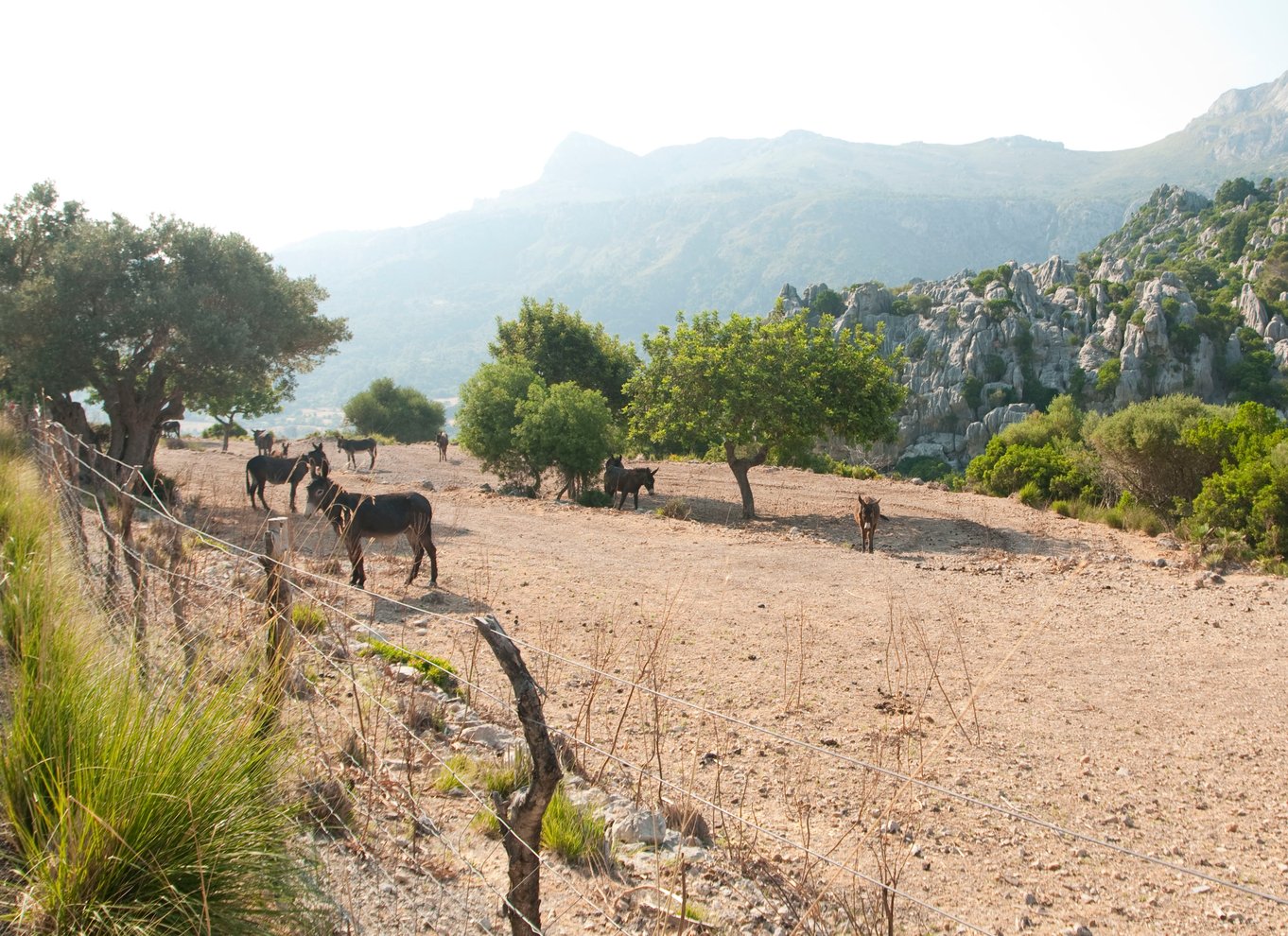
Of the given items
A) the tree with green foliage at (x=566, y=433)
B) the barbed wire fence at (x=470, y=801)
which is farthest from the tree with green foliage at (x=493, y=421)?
the barbed wire fence at (x=470, y=801)

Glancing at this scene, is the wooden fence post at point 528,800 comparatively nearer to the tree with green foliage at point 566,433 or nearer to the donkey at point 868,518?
the donkey at point 868,518

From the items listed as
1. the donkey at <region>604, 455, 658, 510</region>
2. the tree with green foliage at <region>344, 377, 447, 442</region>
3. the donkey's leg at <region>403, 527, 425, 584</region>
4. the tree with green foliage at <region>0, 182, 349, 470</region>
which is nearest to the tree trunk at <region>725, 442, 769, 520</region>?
the donkey at <region>604, 455, 658, 510</region>

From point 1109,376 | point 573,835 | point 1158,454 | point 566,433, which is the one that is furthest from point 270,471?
point 1109,376

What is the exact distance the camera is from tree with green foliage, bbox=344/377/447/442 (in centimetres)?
6575

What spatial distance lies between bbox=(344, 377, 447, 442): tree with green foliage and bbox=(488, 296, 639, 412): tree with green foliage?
Result: 27852 mm

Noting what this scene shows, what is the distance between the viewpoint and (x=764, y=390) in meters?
21.5

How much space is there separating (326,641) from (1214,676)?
923cm

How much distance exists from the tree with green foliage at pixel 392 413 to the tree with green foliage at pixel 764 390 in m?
45.6

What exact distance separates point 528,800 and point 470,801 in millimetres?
2346

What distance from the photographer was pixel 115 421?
1989 cm

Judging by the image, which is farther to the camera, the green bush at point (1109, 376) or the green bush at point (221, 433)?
the green bush at point (1109, 376)

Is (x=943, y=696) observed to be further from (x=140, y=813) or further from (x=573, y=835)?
(x=140, y=813)

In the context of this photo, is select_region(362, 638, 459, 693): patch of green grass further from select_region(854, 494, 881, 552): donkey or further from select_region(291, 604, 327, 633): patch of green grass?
select_region(854, 494, 881, 552): donkey

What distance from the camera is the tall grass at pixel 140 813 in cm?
255
